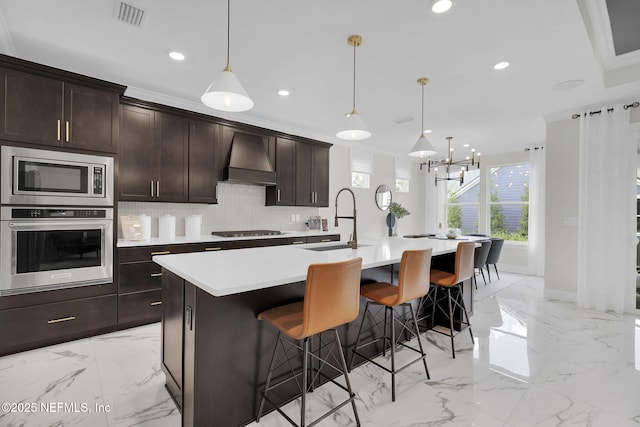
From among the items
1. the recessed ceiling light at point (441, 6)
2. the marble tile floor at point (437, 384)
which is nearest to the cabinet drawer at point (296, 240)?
the marble tile floor at point (437, 384)

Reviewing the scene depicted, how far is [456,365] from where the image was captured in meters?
2.46

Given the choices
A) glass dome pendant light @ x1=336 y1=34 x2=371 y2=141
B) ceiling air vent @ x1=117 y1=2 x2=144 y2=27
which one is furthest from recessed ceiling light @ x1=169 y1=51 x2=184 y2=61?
glass dome pendant light @ x1=336 y1=34 x2=371 y2=141

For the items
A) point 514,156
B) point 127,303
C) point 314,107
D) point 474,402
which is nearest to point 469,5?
point 314,107

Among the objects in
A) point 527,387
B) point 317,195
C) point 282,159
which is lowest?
point 527,387

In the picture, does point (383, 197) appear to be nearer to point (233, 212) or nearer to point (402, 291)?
point (233, 212)

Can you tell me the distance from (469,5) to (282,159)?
10.5ft

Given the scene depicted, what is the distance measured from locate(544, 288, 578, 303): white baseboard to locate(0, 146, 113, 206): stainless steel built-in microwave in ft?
19.3

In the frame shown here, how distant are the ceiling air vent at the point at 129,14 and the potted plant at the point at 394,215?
558 cm

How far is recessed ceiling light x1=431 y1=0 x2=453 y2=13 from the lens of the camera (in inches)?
81.0

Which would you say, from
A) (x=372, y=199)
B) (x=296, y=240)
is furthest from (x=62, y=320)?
(x=372, y=199)

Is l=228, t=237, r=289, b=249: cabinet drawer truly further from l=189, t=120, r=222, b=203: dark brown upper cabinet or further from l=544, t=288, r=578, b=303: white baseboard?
l=544, t=288, r=578, b=303: white baseboard

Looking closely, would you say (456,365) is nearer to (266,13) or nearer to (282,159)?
(266,13)

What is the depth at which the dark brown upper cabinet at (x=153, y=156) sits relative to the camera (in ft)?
11.0

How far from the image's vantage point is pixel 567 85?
11.1ft
